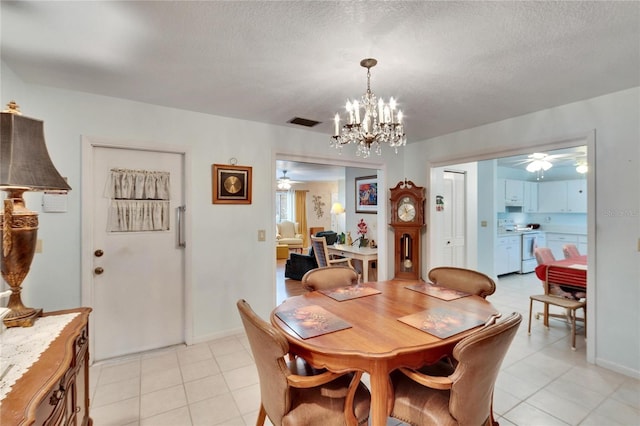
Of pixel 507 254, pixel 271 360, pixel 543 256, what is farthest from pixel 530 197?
pixel 271 360

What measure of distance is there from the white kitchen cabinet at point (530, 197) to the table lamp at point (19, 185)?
7949 mm

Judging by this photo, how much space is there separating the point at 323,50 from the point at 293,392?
1.90 m

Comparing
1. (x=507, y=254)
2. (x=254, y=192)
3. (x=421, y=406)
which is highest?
(x=254, y=192)

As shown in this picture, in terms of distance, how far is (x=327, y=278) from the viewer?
2.46m

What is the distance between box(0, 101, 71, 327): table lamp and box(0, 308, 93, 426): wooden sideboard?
27cm

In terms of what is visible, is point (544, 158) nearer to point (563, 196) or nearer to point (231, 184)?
point (563, 196)

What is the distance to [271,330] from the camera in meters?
1.31

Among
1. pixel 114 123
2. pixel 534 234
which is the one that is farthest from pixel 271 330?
pixel 534 234

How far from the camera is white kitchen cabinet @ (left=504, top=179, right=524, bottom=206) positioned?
622cm

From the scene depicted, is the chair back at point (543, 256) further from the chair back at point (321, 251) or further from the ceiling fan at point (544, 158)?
the chair back at point (321, 251)

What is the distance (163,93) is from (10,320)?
74.8 inches

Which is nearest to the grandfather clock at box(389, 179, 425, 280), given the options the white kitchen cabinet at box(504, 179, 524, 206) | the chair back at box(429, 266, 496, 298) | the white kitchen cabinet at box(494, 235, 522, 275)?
the chair back at box(429, 266, 496, 298)

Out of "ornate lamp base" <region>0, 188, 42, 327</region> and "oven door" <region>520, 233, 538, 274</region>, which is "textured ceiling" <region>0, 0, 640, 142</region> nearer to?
"ornate lamp base" <region>0, 188, 42, 327</region>

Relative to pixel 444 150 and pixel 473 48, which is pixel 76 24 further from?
pixel 444 150
